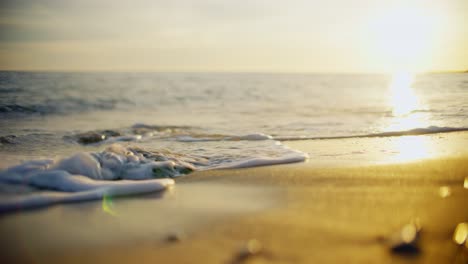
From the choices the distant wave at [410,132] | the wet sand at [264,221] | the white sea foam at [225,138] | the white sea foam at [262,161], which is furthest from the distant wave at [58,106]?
the wet sand at [264,221]

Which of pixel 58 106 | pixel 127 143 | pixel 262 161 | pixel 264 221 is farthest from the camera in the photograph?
pixel 58 106

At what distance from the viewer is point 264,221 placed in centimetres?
220

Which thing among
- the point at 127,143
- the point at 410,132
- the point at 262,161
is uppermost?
the point at 410,132

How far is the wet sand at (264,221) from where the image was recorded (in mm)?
1745

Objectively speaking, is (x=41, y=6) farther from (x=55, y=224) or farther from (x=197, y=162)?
(x=55, y=224)

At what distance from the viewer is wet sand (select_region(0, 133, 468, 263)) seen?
1.75 meters

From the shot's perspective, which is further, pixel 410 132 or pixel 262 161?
pixel 410 132

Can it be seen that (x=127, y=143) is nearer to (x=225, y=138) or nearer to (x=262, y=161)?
(x=225, y=138)

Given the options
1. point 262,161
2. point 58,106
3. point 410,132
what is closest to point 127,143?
point 262,161

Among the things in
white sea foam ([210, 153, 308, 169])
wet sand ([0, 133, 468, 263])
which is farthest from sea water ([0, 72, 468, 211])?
wet sand ([0, 133, 468, 263])

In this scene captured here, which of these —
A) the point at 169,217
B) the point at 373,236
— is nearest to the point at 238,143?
the point at 169,217

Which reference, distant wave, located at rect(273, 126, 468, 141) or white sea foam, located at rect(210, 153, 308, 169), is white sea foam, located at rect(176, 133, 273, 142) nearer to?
distant wave, located at rect(273, 126, 468, 141)

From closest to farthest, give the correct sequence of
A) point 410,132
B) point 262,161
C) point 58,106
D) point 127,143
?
point 262,161 < point 410,132 < point 127,143 < point 58,106

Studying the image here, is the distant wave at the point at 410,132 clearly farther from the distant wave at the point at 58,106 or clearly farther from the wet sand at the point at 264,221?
the distant wave at the point at 58,106
